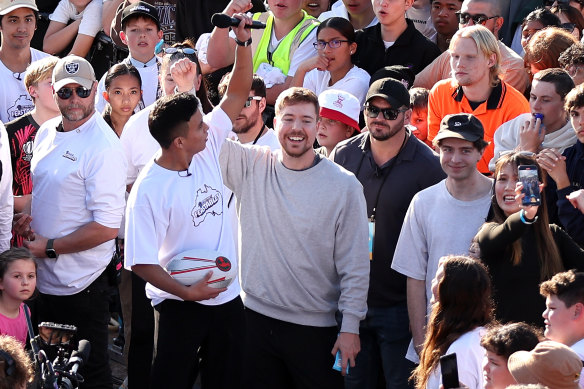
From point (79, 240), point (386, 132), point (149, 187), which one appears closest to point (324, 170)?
point (386, 132)

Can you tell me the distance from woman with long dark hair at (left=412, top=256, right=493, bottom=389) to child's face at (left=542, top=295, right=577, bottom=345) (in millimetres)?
294

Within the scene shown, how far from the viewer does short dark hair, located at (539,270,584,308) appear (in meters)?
4.53

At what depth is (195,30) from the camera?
9.03 m

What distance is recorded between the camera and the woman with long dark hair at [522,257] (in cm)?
497

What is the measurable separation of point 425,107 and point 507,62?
739 millimetres

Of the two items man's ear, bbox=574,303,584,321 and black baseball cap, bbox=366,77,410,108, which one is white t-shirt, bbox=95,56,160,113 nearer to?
black baseball cap, bbox=366,77,410,108

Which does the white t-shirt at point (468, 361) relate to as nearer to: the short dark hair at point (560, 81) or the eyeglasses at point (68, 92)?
the short dark hair at point (560, 81)

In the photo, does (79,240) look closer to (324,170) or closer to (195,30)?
(324,170)

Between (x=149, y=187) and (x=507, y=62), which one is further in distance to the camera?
(x=507, y=62)

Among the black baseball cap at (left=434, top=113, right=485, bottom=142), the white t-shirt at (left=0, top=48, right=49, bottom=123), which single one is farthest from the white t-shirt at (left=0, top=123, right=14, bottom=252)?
the black baseball cap at (left=434, top=113, right=485, bottom=142)

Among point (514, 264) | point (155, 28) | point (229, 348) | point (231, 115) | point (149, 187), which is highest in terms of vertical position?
point (155, 28)

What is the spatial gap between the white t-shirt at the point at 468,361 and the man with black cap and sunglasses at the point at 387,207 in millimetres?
1245

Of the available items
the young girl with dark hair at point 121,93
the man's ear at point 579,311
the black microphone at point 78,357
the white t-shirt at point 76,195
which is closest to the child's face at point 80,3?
the young girl with dark hair at point 121,93

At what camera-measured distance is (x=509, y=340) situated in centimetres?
397
